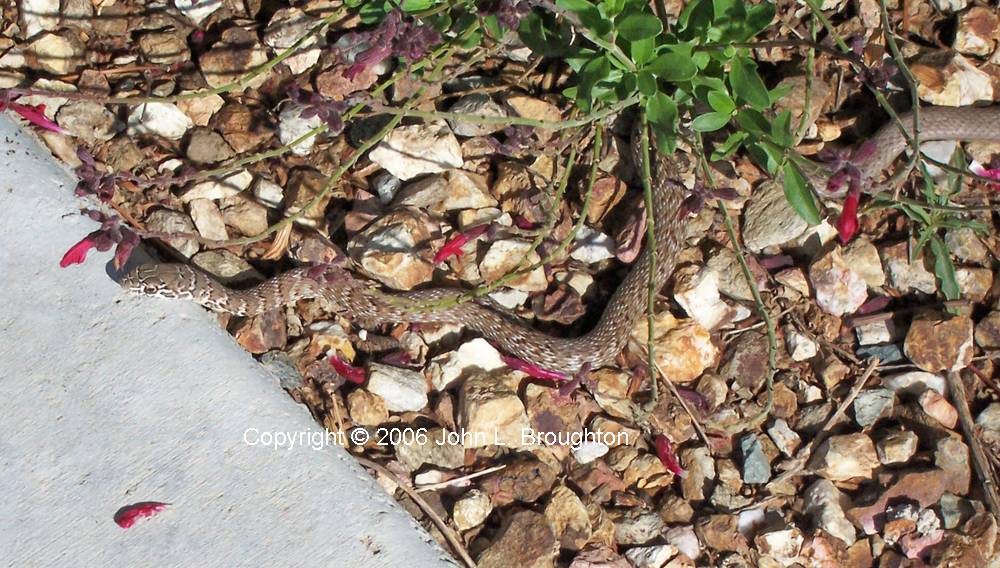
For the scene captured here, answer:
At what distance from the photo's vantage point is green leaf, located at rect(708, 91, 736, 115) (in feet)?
→ 10.4

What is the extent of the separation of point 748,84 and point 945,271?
4.99 feet

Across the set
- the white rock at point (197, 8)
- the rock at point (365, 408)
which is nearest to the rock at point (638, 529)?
the rock at point (365, 408)

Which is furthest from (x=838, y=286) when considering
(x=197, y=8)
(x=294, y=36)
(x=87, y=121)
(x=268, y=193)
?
(x=87, y=121)

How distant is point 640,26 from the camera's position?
295 cm

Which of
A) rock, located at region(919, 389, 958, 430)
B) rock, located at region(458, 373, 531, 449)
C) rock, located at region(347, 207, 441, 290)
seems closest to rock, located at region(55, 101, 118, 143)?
rock, located at region(347, 207, 441, 290)

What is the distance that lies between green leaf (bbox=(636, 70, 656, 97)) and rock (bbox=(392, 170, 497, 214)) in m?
1.19

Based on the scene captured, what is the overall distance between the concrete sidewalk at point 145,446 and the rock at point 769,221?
225 cm

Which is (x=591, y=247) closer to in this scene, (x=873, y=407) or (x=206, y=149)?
(x=873, y=407)

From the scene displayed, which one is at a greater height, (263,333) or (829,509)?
(263,333)

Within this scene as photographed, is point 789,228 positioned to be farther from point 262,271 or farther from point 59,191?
point 59,191

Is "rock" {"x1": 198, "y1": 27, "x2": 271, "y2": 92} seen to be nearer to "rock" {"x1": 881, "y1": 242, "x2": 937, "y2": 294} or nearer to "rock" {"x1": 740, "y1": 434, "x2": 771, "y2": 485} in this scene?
"rock" {"x1": 740, "y1": 434, "x2": 771, "y2": 485}

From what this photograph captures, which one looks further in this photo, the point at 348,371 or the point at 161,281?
the point at 348,371

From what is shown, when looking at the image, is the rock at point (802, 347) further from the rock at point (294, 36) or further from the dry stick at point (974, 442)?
the rock at point (294, 36)

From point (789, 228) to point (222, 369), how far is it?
2.83 metres
